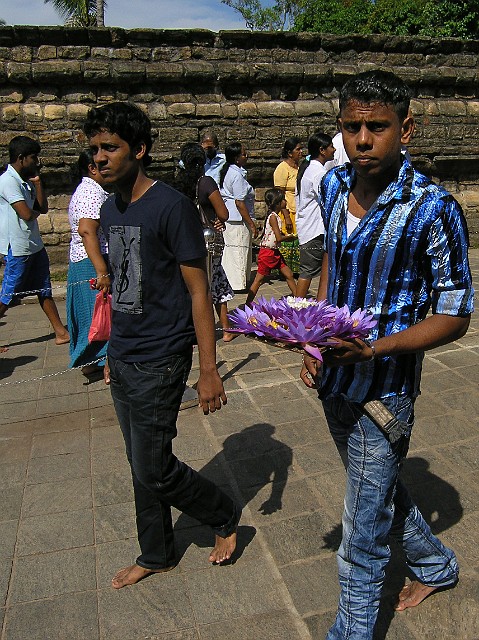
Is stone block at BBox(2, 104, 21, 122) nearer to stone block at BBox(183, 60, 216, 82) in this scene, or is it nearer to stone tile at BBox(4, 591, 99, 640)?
stone block at BBox(183, 60, 216, 82)

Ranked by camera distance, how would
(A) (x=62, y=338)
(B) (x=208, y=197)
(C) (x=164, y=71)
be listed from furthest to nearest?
1. (C) (x=164, y=71)
2. (A) (x=62, y=338)
3. (B) (x=208, y=197)

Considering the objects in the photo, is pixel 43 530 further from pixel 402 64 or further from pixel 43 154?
pixel 402 64

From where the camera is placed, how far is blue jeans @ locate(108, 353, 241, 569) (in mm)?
2570

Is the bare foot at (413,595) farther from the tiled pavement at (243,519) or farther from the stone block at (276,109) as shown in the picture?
the stone block at (276,109)

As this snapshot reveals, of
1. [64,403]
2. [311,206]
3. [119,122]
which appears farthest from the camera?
[311,206]

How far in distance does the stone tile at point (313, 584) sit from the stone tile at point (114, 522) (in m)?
0.87

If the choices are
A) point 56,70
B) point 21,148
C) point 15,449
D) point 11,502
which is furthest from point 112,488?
point 56,70

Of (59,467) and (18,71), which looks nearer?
(59,467)

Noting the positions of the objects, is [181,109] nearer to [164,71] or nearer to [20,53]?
[164,71]

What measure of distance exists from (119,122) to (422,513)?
2.46 m

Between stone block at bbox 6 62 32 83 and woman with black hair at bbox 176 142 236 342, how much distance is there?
412 centimetres

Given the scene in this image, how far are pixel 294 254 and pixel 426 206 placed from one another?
704 cm

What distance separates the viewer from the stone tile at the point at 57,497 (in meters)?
3.44

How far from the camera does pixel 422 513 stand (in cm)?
325
